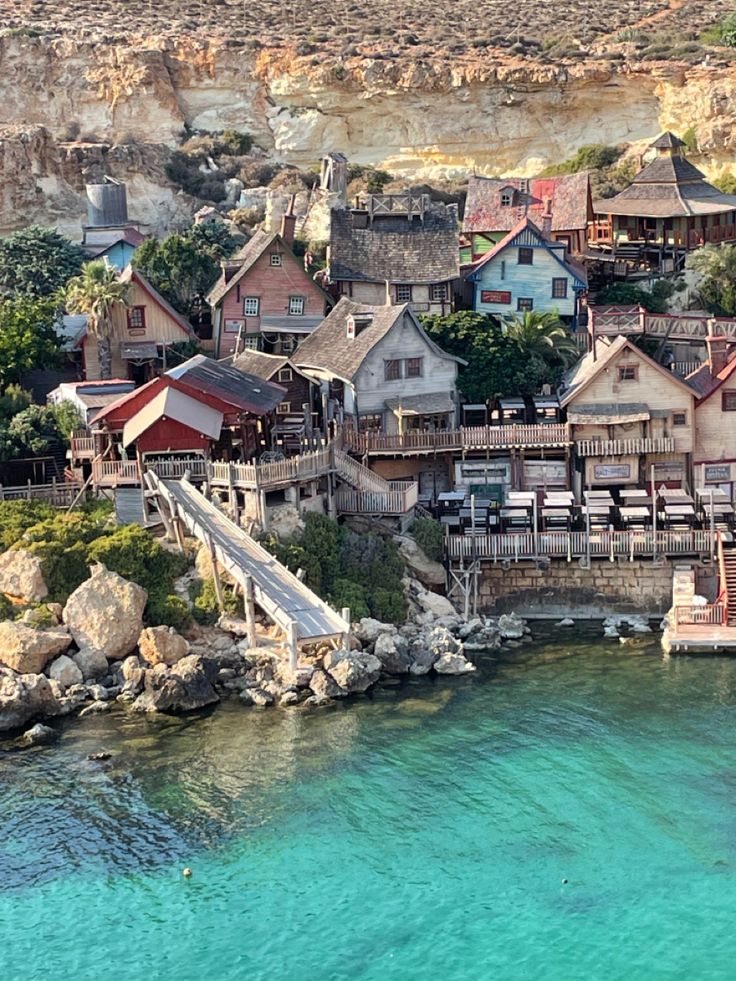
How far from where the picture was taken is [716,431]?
67375 millimetres

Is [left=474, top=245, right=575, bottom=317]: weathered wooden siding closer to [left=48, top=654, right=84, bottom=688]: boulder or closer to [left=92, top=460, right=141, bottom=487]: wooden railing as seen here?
[left=92, top=460, right=141, bottom=487]: wooden railing

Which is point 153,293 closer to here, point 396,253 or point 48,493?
point 396,253

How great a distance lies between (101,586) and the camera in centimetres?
5644

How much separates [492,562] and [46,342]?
70.5 ft

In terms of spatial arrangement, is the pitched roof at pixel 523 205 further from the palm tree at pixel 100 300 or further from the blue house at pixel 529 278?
the palm tree at pixel 100 300

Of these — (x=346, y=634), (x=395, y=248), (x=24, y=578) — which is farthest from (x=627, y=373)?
(x=24, y=578)

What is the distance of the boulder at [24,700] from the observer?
2045 inches

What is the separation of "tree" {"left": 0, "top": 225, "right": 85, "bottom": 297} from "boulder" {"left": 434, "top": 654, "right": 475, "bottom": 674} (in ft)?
101

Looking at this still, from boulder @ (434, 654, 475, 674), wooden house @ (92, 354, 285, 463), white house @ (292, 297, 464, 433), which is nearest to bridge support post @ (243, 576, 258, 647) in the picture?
boulder @ (434, 654, 475, 674)

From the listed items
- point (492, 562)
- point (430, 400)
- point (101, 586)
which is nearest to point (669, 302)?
point (430, 400)

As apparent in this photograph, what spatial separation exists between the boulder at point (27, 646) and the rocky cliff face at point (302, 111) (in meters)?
47.2

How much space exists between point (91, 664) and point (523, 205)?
37152 mm

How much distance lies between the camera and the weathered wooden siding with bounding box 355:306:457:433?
67875 mm

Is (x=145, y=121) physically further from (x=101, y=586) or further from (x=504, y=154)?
(x=101, y=586)
